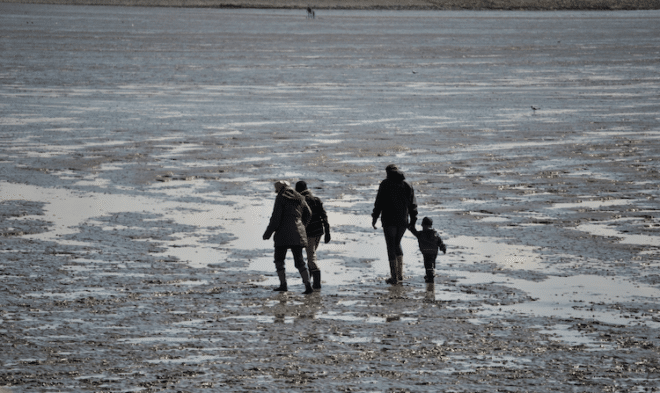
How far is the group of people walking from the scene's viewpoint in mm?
12227

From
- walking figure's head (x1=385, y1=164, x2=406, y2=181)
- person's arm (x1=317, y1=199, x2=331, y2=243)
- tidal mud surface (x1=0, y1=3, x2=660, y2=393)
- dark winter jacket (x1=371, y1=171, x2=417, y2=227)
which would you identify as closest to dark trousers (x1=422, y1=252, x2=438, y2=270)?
tidal mud surface (x1=0, y1=3, x2=660, y2=393)

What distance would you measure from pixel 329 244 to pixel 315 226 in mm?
1999

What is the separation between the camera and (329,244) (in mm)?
14633

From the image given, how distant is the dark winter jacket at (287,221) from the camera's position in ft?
40.2

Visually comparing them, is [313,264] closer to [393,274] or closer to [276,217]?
[276,217]

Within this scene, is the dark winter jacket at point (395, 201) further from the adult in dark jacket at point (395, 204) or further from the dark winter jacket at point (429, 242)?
the dark winter jacket at point (429, 242)

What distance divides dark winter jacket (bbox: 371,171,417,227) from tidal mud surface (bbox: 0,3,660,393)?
74 cm

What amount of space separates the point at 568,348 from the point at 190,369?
347cm

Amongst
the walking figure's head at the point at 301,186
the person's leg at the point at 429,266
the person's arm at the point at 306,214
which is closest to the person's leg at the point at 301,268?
the person's arm at the point at 306,214

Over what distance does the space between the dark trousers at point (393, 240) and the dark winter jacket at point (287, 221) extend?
100 cm

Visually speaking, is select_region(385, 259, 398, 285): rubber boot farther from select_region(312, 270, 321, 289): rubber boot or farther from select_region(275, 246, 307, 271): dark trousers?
select_region(275, 246, 307, 271): dark trousers

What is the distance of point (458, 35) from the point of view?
8900 cm

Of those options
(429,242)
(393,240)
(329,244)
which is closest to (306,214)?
(393,240)

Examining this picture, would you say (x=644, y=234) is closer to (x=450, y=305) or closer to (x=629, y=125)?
(x=450, y=305)
